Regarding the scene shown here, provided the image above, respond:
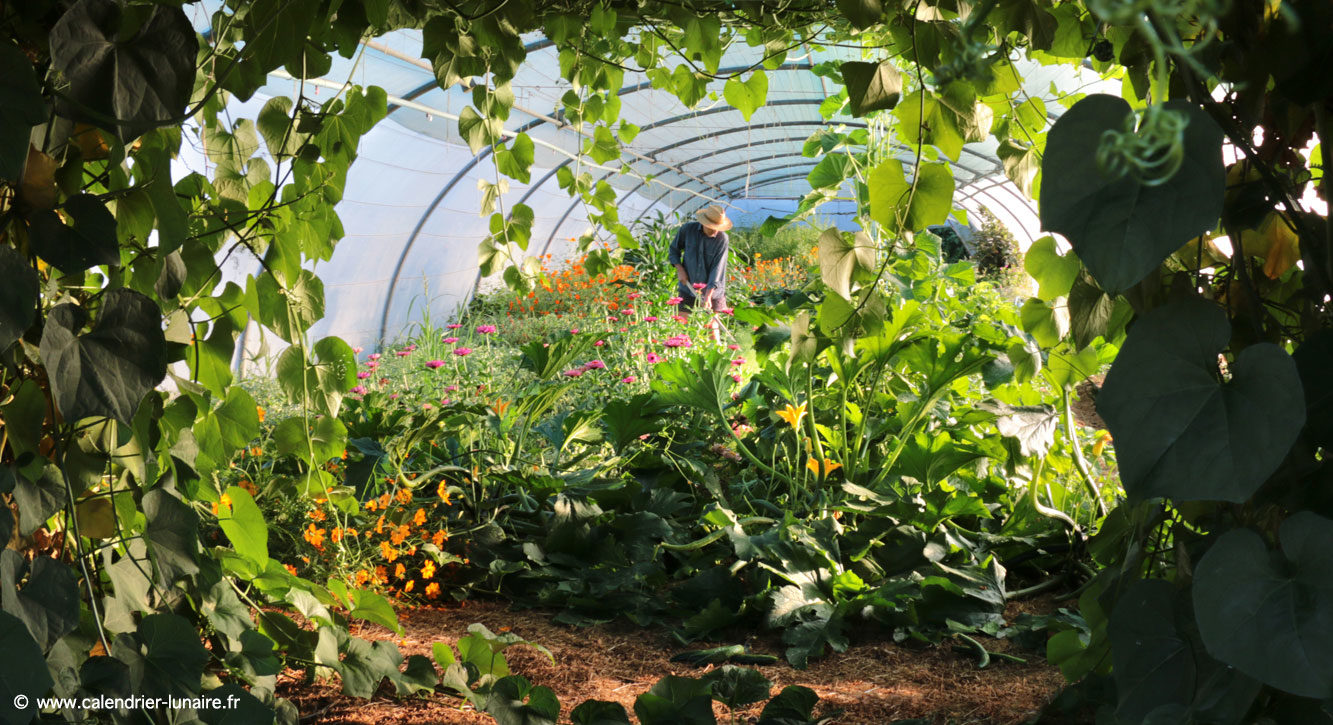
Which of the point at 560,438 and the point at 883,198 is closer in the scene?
the point at 883,198

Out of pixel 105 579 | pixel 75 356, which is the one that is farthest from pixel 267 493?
pixel 75 356

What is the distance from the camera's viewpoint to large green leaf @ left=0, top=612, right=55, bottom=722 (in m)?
0.43

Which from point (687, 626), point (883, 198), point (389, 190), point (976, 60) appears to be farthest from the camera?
point (389, 190)

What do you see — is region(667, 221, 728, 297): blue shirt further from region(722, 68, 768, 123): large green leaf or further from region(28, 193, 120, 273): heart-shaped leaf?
region(28, 193, 120, 273): heart-shaped leaf

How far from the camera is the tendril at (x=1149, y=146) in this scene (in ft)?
1.06

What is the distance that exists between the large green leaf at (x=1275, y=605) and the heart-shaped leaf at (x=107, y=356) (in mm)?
581

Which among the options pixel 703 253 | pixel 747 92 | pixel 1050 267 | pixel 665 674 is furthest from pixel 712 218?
pixel 1050 267

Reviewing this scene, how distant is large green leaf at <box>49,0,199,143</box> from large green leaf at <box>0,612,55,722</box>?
0.90ft

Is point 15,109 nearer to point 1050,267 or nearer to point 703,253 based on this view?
point 1050,267

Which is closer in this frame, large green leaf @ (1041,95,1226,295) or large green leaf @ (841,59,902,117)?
large green leaf @ (1041,95,1226,295)

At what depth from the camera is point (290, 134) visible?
1017 millimetres

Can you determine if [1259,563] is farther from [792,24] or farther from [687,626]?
[687,626]

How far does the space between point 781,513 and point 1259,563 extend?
198cm

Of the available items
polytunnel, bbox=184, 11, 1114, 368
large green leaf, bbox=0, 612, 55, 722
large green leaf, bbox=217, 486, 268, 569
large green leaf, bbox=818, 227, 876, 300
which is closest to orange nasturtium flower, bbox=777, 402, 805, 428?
large green leaf, bbox=818, 227, 876, 300
